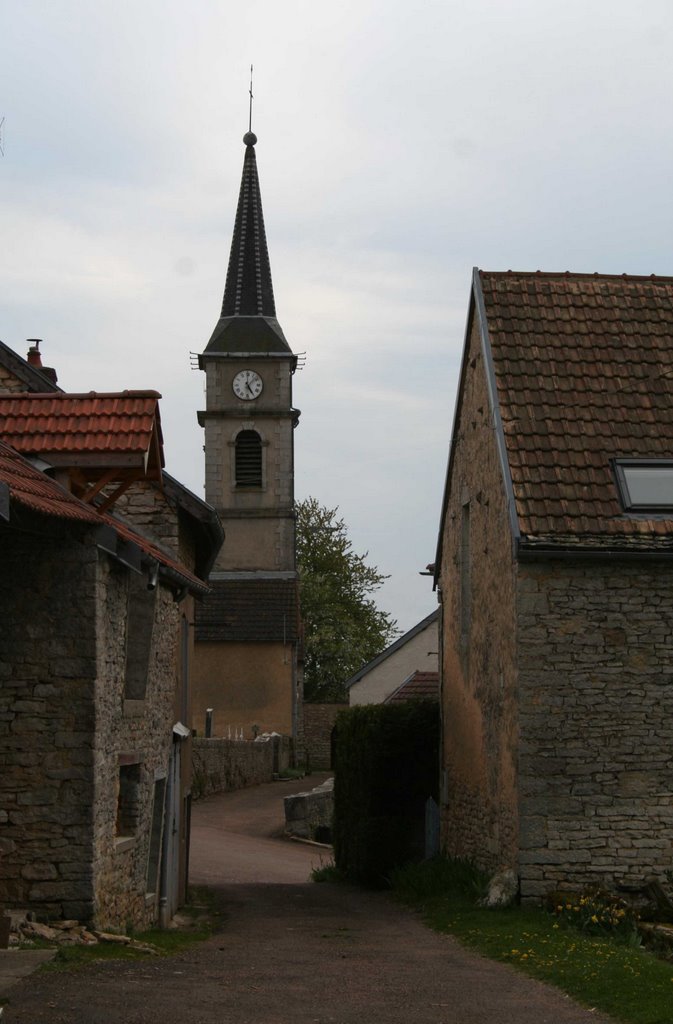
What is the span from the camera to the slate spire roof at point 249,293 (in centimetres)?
5122

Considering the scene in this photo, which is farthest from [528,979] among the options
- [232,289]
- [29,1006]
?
[232,289]

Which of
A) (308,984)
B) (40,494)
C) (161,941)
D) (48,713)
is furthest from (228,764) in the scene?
(308,984)

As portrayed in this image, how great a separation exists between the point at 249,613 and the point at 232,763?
878 cm

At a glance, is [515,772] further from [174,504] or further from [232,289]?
[232,289]

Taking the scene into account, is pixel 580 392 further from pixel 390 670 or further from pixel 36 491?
pixel 390 670

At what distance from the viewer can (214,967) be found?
10.9 metres

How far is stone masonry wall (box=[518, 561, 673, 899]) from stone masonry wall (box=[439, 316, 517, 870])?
36 centimetres

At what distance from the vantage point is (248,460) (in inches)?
1982

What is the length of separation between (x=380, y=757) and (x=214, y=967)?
10139 millimetres

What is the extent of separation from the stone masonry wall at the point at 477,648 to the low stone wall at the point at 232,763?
16019mm

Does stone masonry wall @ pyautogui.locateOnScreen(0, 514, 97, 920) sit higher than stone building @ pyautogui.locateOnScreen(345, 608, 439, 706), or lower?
lower

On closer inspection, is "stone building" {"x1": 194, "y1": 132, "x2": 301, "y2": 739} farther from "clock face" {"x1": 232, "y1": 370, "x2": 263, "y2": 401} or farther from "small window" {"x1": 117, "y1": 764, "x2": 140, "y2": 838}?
"small window" {"x1": 117, "y1": 764, "x2": 140, "y2": 838}

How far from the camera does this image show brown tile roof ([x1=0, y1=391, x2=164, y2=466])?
12.3 m

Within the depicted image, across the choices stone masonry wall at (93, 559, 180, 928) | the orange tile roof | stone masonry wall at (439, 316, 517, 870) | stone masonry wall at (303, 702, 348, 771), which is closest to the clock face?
stone masonry wall at (303, 702, 348, 771)
